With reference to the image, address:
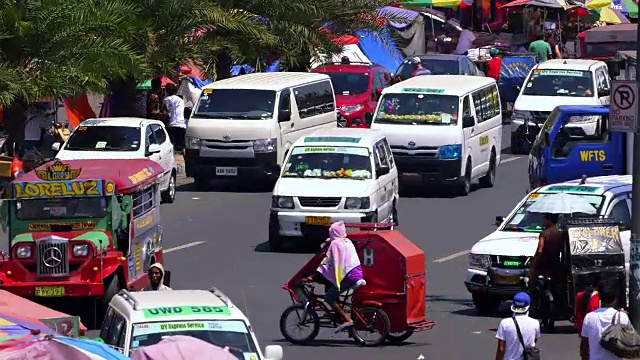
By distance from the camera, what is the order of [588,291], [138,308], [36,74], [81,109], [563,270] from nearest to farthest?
1. [138,308]
2. [588,291]
3. [563,270]
4. [36,74]
5. [81,109]

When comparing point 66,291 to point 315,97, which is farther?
point 315,97

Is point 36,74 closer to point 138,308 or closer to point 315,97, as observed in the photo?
point 315,97

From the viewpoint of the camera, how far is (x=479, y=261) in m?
18.5

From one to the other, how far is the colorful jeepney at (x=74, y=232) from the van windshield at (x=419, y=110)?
10458 mm

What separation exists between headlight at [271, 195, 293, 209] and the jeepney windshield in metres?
5.14

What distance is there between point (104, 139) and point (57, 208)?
8698mm

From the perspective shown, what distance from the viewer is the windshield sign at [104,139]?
26656 mm

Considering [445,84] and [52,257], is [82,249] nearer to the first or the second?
[52,257]

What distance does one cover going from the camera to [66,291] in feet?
58.2

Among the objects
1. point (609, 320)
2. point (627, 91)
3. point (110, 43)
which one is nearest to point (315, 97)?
point (110, 43)

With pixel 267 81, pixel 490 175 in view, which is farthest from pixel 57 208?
pixel 490 175

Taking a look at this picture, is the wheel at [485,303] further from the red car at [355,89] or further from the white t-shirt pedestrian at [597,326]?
the red car at [355,89]

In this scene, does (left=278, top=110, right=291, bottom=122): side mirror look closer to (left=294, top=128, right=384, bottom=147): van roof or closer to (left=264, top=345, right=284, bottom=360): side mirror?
(left=294, top=128, right=384, bottom=147): van roof

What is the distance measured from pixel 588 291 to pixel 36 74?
14.4 meters
